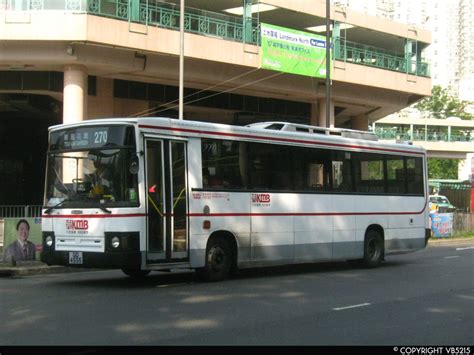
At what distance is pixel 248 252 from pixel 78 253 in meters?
3.71

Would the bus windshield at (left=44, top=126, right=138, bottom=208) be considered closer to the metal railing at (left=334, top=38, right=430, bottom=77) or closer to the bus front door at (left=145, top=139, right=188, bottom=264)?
the bus front door at (left=145, top=139, right=188, bottom=264)

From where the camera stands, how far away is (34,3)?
25266 millimetres

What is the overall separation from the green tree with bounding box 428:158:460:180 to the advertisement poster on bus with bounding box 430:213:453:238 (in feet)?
220

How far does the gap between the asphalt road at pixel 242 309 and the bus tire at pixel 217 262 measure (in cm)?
26

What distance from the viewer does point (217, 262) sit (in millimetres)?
13211

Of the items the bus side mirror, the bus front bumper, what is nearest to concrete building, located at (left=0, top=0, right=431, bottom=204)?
the bus side mirror

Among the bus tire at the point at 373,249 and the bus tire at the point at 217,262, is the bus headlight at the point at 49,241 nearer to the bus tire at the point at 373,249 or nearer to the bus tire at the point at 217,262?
the bus tire at the point at 217,262

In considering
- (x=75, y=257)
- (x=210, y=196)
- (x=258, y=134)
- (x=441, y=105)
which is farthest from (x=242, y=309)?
(x=441, y=105)

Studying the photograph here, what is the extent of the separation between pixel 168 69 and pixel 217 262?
17499mm

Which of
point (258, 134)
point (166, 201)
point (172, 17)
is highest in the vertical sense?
point (172, 17)

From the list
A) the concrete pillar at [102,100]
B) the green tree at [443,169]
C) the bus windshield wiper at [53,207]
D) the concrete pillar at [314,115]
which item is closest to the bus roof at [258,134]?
the bus windshield wiper at [53,207]

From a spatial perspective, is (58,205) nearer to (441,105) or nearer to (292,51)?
(292,51)

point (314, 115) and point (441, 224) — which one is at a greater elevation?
point (314, 115)

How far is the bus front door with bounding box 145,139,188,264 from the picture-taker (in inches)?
470
